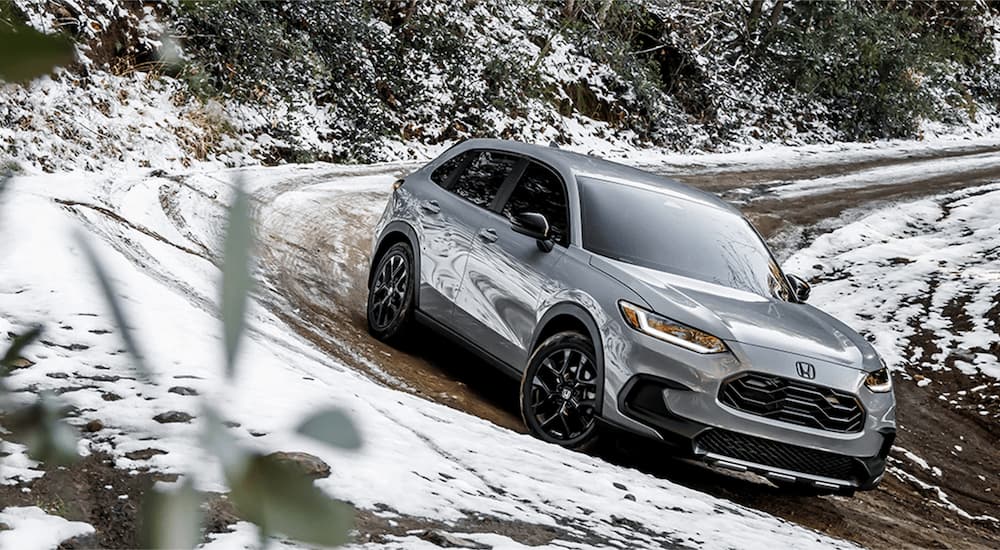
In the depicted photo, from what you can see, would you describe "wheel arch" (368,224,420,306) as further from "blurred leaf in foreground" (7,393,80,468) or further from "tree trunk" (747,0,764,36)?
"tree trunk" (747,0,764,36)

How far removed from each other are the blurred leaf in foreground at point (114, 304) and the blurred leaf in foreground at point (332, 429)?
0.25 ft

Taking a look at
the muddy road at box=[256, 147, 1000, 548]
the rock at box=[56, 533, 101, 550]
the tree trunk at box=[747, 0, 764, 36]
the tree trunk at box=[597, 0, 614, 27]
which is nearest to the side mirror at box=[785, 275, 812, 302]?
the muddy road at box=[256, 147, 1000, 548]

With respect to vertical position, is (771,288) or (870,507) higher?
(771,288)

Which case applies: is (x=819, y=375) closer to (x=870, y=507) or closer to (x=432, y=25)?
(x=870, y=507)

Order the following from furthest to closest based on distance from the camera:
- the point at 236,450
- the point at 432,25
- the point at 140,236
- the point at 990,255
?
the point at 432,25 < the point at 990,255 < the point at 140,236 < the point at 236,450

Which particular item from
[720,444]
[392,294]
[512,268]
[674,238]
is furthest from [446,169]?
[720,444]

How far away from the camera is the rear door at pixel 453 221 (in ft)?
23.6

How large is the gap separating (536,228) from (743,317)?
1336 mm

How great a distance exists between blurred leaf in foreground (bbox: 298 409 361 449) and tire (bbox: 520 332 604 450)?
5.52 m

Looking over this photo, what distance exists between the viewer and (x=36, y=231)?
1138 millimetres

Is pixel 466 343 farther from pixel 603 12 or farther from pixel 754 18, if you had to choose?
pixel 754 18

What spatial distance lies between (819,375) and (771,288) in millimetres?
1138

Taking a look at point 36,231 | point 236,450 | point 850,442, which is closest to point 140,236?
point 850,442

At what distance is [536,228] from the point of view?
6.61m
